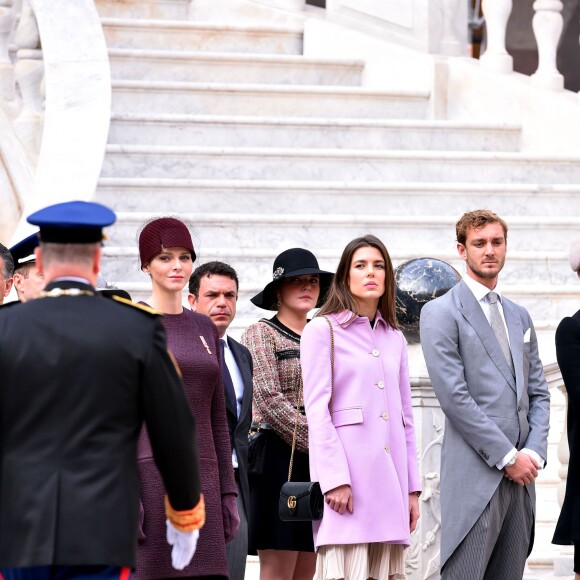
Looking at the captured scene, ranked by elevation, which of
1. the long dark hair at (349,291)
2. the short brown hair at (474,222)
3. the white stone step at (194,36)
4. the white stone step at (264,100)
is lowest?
the long dark hair at (349,291)

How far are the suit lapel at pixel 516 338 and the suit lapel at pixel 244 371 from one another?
0.93 m

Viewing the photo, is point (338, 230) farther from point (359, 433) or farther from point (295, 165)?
point (359, 433)

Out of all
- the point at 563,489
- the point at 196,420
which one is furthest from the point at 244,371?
the point at 563,489

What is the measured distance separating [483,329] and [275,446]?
898 mm

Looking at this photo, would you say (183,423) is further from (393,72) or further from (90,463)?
(393,72)

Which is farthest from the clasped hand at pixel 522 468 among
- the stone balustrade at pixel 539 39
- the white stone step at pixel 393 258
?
the stone balustrade at pixel 539 39

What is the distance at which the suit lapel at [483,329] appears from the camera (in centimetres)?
543

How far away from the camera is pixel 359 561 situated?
5211 mm

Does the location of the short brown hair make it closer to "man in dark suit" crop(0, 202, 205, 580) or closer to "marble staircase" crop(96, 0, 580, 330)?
"man in dark suit" crop(0, 202, 205, 580)

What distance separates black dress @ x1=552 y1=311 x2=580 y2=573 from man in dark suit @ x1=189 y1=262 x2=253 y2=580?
1.14m

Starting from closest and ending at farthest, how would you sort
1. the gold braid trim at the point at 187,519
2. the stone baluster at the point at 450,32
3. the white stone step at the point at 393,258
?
1. the gold braid trim at the point at 187,519
2. the white stone step at the point at 393,258
3. the stone baluster at the point at 450,32

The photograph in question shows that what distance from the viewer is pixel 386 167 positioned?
9.70 m

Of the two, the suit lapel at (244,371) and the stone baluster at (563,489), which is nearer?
the suit lapel at (244,371)

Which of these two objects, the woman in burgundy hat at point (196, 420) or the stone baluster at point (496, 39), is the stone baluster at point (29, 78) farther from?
the woman in burgundy hat at point (196, 420)
